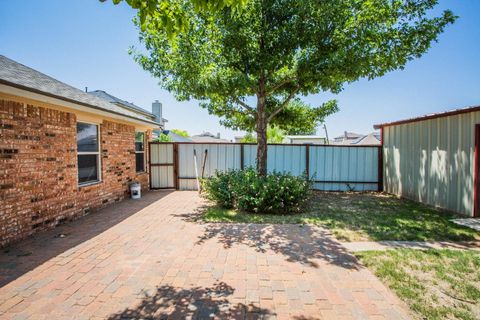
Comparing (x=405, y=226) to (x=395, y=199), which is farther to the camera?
(x=395, y=199)

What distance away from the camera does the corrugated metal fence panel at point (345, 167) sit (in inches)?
408

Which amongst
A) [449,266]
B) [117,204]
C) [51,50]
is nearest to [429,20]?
[449,266]

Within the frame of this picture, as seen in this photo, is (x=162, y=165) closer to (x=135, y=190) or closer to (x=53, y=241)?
(x=135, y=190)

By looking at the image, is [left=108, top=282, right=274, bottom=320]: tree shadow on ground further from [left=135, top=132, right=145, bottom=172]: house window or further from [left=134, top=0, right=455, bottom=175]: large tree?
[left=135, top=132, right=145, bottom=172]: house window

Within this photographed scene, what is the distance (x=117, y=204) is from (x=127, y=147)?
2070 millimetres

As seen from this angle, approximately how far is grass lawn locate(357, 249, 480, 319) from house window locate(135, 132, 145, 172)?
8616mm

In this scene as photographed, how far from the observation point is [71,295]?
2980 mm

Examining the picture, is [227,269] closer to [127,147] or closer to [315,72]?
[315,72]

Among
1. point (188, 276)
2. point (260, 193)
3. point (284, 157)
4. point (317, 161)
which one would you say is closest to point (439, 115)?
point (317, 161)

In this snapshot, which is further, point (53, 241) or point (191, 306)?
point (53, 241)

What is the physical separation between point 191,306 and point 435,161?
7.76m

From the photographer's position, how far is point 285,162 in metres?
10.5

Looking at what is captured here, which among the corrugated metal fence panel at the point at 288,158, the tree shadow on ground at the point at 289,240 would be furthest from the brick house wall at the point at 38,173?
the corrugated metal fence panel at the point at 288,158

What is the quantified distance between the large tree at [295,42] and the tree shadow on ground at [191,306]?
517cm
